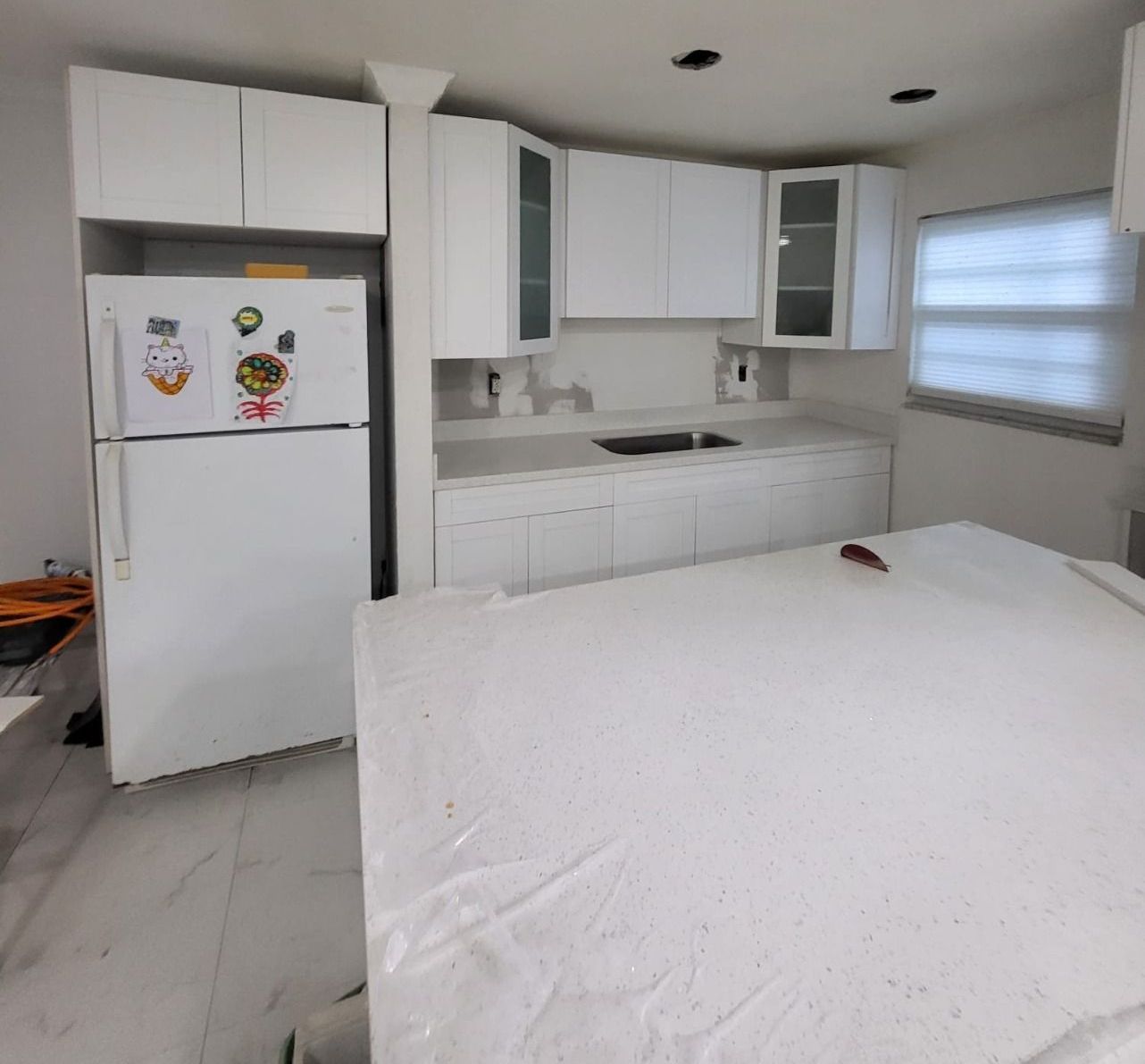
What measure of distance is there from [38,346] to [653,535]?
233 cm

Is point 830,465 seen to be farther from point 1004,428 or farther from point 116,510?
point 116,510

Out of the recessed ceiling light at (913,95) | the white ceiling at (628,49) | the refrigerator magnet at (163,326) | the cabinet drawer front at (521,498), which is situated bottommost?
the cabinet drawer front at (521,498)

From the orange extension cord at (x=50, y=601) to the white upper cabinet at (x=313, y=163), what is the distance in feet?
4.27

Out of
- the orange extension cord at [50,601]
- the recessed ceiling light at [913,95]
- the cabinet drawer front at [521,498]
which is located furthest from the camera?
the cabinet drawer front at [521,498]

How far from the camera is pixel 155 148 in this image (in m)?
2.22

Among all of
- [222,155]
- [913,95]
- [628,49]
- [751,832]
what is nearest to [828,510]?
[913,95]

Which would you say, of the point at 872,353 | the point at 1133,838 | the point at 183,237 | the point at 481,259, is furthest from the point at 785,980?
the point at 872,353

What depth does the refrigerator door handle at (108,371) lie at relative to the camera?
7.09 ft

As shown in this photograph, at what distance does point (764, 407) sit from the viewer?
13.5ft

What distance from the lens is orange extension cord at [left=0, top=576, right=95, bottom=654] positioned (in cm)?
239

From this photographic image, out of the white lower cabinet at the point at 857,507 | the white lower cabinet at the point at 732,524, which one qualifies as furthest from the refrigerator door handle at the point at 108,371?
the white lower cabinet at the point at 857,507

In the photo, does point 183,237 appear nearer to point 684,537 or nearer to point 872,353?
point 684,537

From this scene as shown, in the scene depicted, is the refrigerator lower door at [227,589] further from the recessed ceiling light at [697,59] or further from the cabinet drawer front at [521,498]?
the recessed ceiling light at [697,59]

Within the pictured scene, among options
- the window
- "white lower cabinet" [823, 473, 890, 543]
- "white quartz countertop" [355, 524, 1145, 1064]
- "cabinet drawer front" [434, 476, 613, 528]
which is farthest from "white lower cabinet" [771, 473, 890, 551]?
"white quartz countertop" [355, 524, 1145, 1064]
